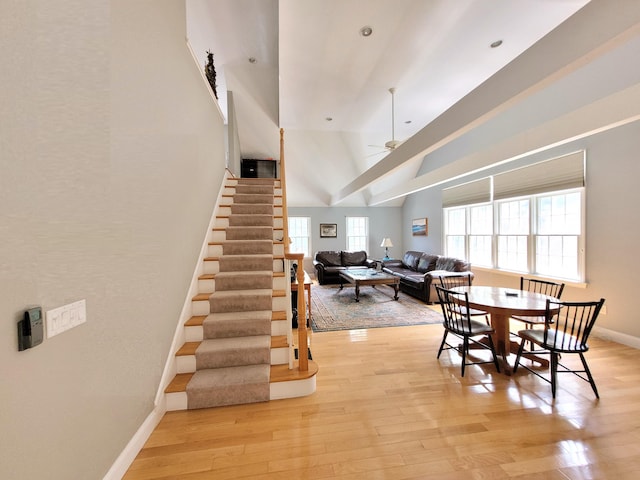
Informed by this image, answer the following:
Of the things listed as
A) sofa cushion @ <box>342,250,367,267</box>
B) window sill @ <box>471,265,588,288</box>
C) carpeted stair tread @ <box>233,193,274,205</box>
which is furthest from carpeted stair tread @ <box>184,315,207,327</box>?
sofa cushion @ <box>342,250,367,267</box>

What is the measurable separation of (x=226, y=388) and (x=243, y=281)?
1.11 meters

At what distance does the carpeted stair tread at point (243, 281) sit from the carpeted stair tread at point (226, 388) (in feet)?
3.03

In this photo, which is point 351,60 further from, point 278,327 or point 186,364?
point 186,364

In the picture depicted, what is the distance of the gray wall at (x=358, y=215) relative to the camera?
8.63 m

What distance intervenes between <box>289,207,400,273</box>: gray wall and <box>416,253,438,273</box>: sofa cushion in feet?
7.93

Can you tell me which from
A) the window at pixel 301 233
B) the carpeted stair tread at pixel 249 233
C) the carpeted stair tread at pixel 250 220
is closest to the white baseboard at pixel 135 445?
the carpeted stair tread at pixel 249 233

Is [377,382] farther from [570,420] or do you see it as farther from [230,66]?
[230,66]

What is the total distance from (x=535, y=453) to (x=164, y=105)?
3564mm

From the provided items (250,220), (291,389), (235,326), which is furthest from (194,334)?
(250,220)

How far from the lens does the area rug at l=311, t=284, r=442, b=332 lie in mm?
A: 3967

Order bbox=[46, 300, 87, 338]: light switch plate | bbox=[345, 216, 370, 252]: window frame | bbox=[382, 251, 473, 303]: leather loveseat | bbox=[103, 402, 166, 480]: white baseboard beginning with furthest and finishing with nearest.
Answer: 1. bbox=[345, 216, 370, 252]: window frame
2. bbox=[382, 251, 473, 303]: leather loveseat
3. bbox=[103, 402, 166, 480]: white baseboard
4. bbox=[46, 300, 87, 338]: light switch plate

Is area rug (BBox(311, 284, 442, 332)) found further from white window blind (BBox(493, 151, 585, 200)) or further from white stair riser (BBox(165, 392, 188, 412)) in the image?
white window blind (BBox(493, 151, 585, 200))

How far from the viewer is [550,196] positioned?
Answer: 418 centimetres

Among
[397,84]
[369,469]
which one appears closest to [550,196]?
[397,84]
